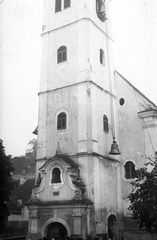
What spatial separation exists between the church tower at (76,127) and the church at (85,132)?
0.18 ft

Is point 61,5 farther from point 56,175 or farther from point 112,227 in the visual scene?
point 112,227

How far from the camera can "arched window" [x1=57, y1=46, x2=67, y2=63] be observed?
73.9 ft

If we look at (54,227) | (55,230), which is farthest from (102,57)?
(55,230)

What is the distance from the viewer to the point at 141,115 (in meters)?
21.5

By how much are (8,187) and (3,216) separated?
6.79 feet

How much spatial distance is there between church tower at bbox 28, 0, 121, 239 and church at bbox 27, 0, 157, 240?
6cm

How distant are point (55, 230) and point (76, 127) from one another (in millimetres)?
6297

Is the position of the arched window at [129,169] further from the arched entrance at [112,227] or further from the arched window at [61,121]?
the arched window at [61,121]

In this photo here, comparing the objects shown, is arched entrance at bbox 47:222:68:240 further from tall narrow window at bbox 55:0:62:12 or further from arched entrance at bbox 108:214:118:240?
tall narrow window at bbox 55:0:62:12

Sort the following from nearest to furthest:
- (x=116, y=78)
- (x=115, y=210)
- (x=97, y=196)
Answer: (x=97, y=196), (x=115, y=210), (x=116, y=78)

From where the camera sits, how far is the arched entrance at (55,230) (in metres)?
18.7

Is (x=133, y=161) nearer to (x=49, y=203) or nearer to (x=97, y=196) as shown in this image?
(x=97, y=196)

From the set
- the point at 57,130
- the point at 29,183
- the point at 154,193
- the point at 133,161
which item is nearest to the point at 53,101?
the point at 57,130

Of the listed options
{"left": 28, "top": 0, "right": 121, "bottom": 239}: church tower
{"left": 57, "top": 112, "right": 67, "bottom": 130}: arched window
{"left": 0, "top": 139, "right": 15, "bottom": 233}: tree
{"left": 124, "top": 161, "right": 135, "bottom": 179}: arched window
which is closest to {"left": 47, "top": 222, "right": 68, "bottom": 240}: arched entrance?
{"left": 28, "top": 0, "right": 121, "bottom": 239}: church tower
